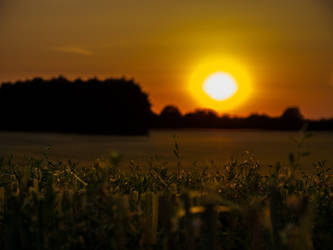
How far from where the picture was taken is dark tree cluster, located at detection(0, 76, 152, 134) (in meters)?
25.0

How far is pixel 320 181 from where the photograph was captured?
431cm

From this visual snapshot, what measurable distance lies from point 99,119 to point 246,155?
2107cm

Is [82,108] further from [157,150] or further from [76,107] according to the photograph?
[157,150]

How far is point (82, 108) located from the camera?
83.5 ft

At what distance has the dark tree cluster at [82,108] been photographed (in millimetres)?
24984

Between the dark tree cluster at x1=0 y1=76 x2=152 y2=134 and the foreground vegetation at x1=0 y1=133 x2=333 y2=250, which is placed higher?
A: the dark tree cluster at x1=0 y1=76 x2=152 y2=134

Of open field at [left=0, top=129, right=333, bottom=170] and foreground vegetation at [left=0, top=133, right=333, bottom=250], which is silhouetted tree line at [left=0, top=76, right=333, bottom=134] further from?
foreground vegetation at [left=0, top=133, right=333, bottom=250]

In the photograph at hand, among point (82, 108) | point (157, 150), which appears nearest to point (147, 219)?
point (157, 150)

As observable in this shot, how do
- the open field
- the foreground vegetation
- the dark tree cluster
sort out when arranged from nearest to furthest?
1. the foreground vegetation
2. the open field
3. the dark tree cluster

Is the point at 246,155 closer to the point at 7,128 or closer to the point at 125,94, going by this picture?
the point at 125,94

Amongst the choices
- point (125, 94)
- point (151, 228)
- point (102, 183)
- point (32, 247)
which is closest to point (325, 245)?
point (151, 228)

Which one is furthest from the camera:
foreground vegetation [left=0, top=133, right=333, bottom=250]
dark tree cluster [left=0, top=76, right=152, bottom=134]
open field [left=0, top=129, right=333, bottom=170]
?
dark tree cluster [left=0, top=76, right=152, bottom=134]

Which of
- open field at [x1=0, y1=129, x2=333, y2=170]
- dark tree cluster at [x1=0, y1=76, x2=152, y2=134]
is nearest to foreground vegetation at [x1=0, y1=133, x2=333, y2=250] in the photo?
open field at [x1=0, y1=129, x2=333, y2=170]

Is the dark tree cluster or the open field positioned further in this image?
the dark tree cluster
